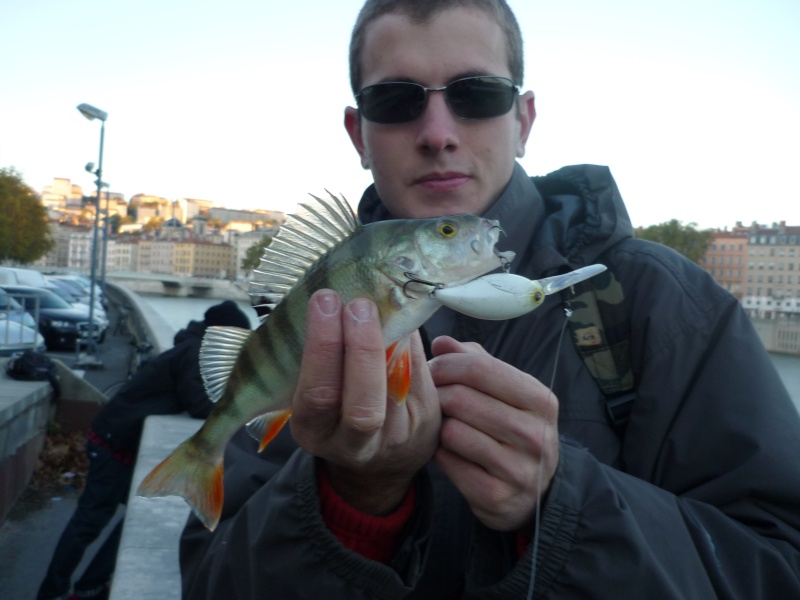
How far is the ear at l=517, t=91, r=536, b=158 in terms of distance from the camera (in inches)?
103

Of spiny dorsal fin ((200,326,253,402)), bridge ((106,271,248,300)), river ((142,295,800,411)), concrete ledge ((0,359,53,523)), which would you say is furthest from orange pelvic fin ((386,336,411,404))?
bridge ((106,271,248,300))

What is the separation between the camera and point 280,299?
5.78 feet

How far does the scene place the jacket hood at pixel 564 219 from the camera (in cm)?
218

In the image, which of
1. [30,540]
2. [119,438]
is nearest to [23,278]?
[30,540]

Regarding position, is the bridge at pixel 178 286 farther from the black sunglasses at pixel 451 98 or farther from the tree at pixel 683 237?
the black sunglasses at pixel 451 98

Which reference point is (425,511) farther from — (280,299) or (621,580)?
(280,299)

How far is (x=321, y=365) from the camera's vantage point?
59.2 inches

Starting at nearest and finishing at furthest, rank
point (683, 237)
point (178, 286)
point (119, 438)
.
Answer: point (119, 438), point (178, 286), point (683, 237)

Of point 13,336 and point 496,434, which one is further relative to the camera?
point 13,336

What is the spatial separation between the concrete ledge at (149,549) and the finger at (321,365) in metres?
1.48

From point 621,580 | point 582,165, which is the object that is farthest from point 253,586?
point 582,165

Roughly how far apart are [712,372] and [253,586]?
120 cm

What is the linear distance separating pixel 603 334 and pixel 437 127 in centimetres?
76

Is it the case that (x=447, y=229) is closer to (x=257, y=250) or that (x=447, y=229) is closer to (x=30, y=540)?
(x=30, y=540)
